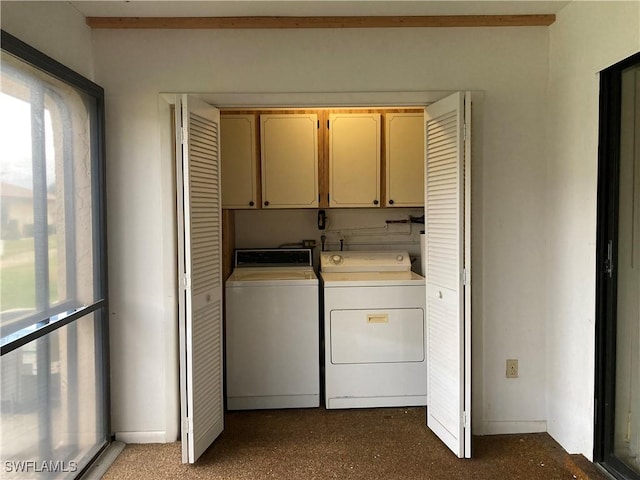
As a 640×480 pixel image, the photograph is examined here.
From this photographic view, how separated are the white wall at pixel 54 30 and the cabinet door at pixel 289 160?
4.13ft

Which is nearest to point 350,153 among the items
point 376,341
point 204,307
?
point 376,341

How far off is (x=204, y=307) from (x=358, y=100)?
145 centimetres

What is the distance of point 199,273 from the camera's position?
96.0 inches

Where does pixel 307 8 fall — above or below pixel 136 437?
above

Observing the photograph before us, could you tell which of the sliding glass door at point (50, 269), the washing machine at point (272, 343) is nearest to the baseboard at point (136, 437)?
the sliding glass door at point (50, 269)

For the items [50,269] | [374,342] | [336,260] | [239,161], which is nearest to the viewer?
[50,269]

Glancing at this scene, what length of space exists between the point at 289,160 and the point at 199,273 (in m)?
1.27

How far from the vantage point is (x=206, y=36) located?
8.28 feet

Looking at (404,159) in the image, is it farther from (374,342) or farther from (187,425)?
(187,425)

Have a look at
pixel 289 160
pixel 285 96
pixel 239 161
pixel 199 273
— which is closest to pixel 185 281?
pixel 199 273

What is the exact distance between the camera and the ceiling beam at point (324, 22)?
247 cm

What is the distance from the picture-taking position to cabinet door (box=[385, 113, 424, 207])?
3.34 metres

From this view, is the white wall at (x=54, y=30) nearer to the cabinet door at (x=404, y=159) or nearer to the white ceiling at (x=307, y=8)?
the white ceiling at (x=307, y=8)

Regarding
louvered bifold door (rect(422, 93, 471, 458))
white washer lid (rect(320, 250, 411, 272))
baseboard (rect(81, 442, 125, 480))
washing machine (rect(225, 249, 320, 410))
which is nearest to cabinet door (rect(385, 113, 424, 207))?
→ white washer lid (rect(320, 250, 411, 272))
